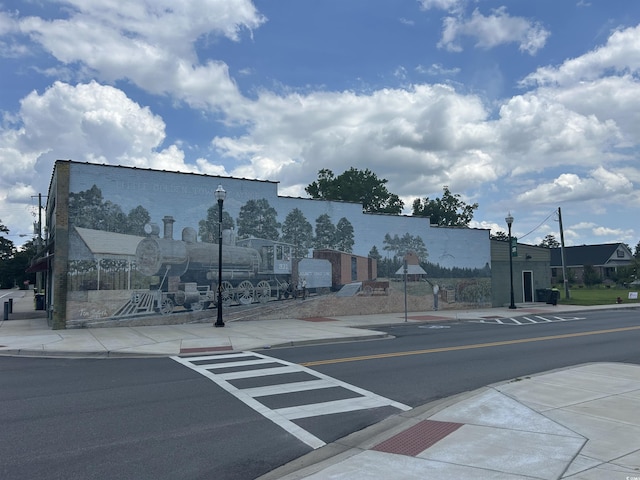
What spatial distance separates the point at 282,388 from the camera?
8867 millimetres

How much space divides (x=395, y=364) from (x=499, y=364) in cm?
231

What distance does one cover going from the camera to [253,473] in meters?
5.11

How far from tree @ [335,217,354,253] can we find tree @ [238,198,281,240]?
3543 millimetres

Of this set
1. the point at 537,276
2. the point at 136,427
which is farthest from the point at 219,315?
the point at 537,276

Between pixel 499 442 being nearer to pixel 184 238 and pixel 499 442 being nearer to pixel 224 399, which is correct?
pixel 224 399

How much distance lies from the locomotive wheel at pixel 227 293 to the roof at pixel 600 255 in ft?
225

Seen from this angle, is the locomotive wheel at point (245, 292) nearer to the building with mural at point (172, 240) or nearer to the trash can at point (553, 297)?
the building with mural at point (172, 240)

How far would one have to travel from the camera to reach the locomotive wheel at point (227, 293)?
2217 centimetres

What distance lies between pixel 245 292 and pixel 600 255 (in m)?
71.7

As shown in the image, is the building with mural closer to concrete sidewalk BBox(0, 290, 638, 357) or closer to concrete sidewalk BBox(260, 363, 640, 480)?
concrete sidewalk BBox(0, 290, 638, 357)

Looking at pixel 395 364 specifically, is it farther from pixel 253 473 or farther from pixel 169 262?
pixel 169 262

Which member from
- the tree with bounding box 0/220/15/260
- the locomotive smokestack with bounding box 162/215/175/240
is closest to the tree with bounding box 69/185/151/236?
the locomotive smokestack with bounding box 162/215/175/240

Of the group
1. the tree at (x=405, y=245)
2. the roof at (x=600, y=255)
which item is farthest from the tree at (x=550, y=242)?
the tree at (x=405, y=245)

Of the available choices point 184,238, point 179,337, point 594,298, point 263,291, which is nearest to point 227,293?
point 263,291
